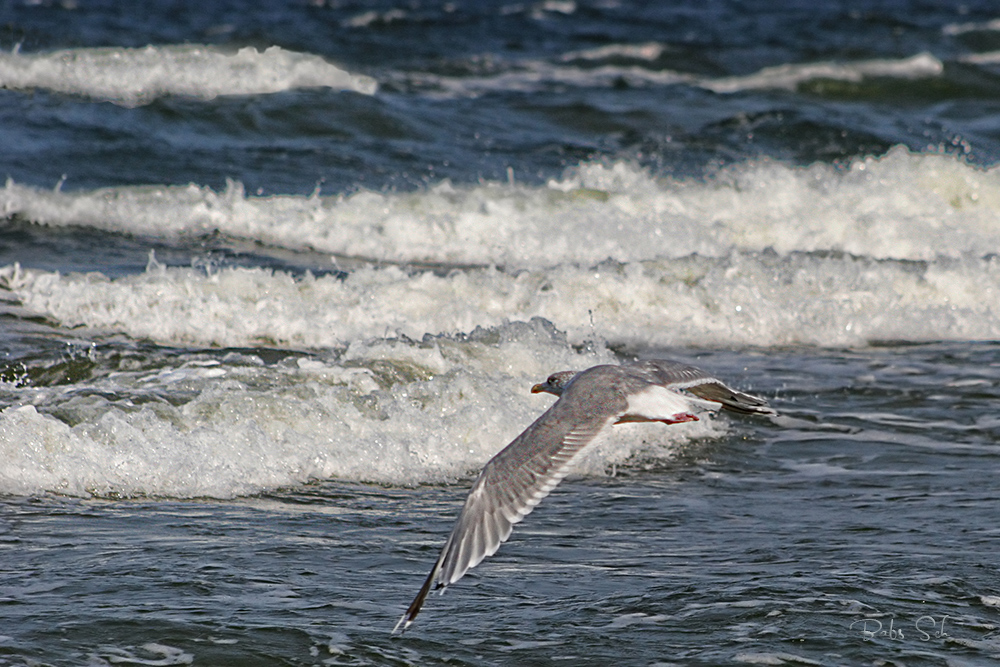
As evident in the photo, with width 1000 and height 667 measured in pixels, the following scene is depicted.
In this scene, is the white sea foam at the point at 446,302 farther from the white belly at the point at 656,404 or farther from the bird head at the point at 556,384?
the white belly at the point at 656,404

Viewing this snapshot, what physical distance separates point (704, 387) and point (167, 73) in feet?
42.1

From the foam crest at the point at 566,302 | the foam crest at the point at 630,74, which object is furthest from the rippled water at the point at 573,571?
the foam crest at the point at 630,74

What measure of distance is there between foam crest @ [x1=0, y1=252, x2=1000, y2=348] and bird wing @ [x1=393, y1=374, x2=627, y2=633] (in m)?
3.71

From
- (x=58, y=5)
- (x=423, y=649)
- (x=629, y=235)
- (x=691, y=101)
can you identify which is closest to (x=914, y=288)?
(x=629, y=235)

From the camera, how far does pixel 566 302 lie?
9227mm

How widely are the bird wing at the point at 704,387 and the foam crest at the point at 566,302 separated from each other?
3.22 metres

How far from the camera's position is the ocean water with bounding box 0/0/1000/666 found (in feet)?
13.8

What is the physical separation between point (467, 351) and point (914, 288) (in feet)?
14.0

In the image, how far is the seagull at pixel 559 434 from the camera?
3.71 m

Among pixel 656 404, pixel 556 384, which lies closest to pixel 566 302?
pixel 556 384

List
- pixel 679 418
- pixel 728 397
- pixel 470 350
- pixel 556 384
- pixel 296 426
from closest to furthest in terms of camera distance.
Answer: pixel 679 418 < pixel 728 397 < pixel 556 384 < pixel 296 426 < pixel 470 350

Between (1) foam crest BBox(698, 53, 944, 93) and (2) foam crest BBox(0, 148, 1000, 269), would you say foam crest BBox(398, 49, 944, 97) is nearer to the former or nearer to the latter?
(1) foam crest BBox(698, 53, 944, 93)
